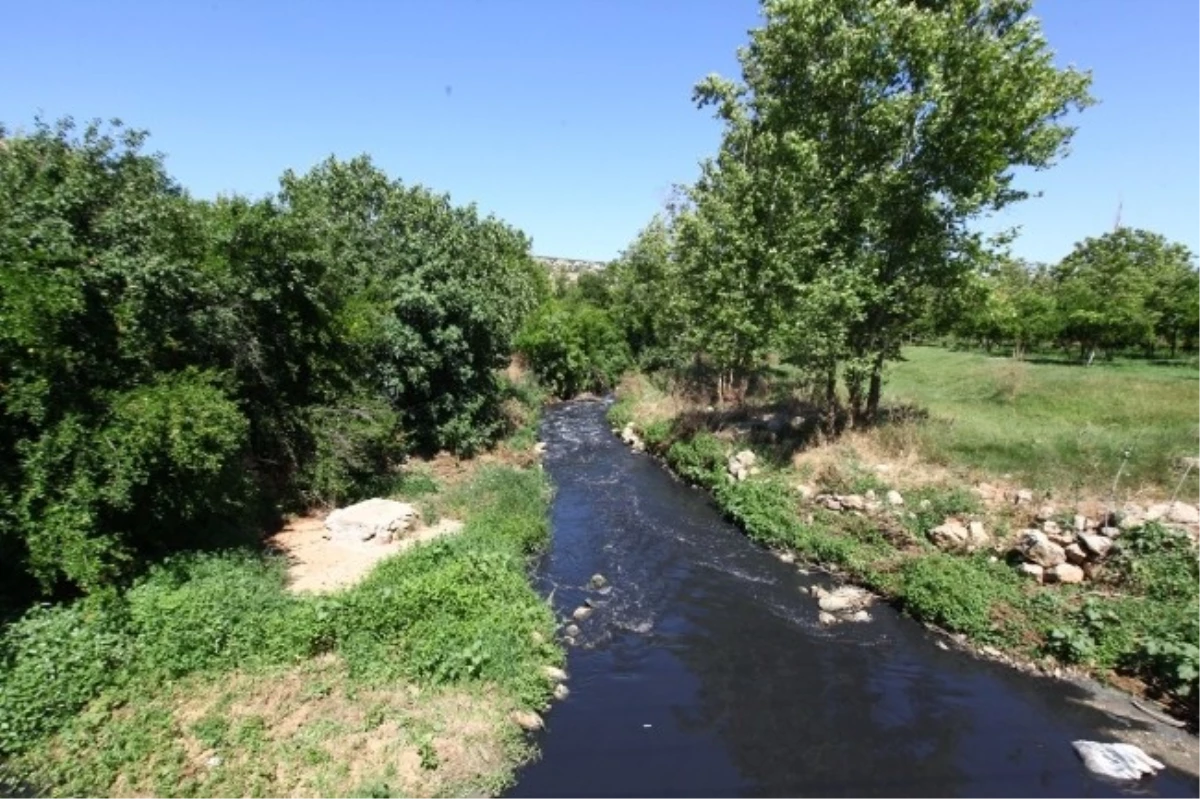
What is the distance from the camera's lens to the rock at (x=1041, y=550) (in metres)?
14.0

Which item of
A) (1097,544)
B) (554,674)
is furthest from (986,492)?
(554,674)

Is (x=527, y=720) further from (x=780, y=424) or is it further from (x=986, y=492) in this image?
(x=780, y=424)

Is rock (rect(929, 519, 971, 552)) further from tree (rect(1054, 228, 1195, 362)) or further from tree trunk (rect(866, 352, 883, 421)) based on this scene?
tree (rect(1054, 228, 1195, 362))

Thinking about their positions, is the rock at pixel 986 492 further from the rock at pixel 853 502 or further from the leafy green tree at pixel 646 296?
the leafy green tree at pixel 646 296

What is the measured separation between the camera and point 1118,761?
9.83 m

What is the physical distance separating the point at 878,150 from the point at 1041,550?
13322mm

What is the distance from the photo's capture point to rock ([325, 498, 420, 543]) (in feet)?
54.0

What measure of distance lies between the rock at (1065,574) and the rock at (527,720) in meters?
11.0

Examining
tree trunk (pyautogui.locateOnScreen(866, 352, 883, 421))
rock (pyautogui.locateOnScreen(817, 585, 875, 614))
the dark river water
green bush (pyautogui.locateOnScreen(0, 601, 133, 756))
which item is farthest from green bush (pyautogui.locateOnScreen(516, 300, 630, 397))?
green bush (pyautogui.locateOnScreen(0, 601, 133, 756))

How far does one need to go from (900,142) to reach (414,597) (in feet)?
62.2

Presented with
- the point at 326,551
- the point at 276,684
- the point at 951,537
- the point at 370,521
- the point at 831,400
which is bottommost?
the point at 276,684

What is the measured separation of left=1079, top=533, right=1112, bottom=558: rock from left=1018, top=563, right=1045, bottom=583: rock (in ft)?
3.33

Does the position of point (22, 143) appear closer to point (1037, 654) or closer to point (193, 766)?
point (193, 766)

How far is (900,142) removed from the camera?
20.2m
